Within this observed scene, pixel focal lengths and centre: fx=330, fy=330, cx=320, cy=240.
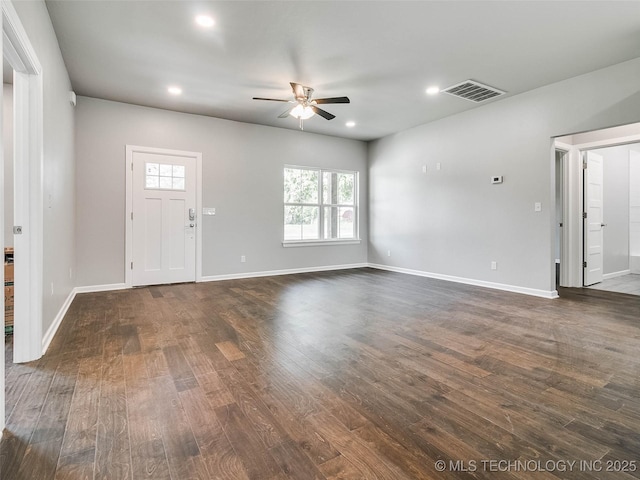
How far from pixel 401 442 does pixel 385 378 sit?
0.62m

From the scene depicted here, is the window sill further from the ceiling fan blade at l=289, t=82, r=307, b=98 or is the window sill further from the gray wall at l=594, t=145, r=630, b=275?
the gray wall at l=594, t=145, r=630, b=275

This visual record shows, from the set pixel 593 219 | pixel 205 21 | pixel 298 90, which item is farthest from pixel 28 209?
pixel 593 219

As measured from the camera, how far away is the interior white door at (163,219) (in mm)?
5078

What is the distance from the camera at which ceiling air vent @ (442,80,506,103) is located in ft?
14.0

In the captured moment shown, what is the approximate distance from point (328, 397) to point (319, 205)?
527 cm

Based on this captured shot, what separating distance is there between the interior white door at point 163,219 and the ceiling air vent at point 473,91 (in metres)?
4.13

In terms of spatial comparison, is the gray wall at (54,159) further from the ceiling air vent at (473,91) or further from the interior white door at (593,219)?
the interior white door at (593,219)

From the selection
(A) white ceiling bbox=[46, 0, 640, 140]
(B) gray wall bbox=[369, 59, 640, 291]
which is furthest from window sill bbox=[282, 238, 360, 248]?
(A) white ceiling bbox=[46, 0, 640, 140]

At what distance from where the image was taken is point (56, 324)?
10.0 feet

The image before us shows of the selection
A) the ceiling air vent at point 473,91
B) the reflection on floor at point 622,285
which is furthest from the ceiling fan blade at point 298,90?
the reflection on floor at point 622,285

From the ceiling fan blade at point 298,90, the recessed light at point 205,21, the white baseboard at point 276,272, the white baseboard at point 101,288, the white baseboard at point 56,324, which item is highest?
the recessed light at point 205,21

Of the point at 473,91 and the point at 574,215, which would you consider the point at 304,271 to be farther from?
the point at 574,215

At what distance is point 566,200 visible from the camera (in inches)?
205

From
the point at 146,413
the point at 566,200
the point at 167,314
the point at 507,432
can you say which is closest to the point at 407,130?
the point at 566,200
